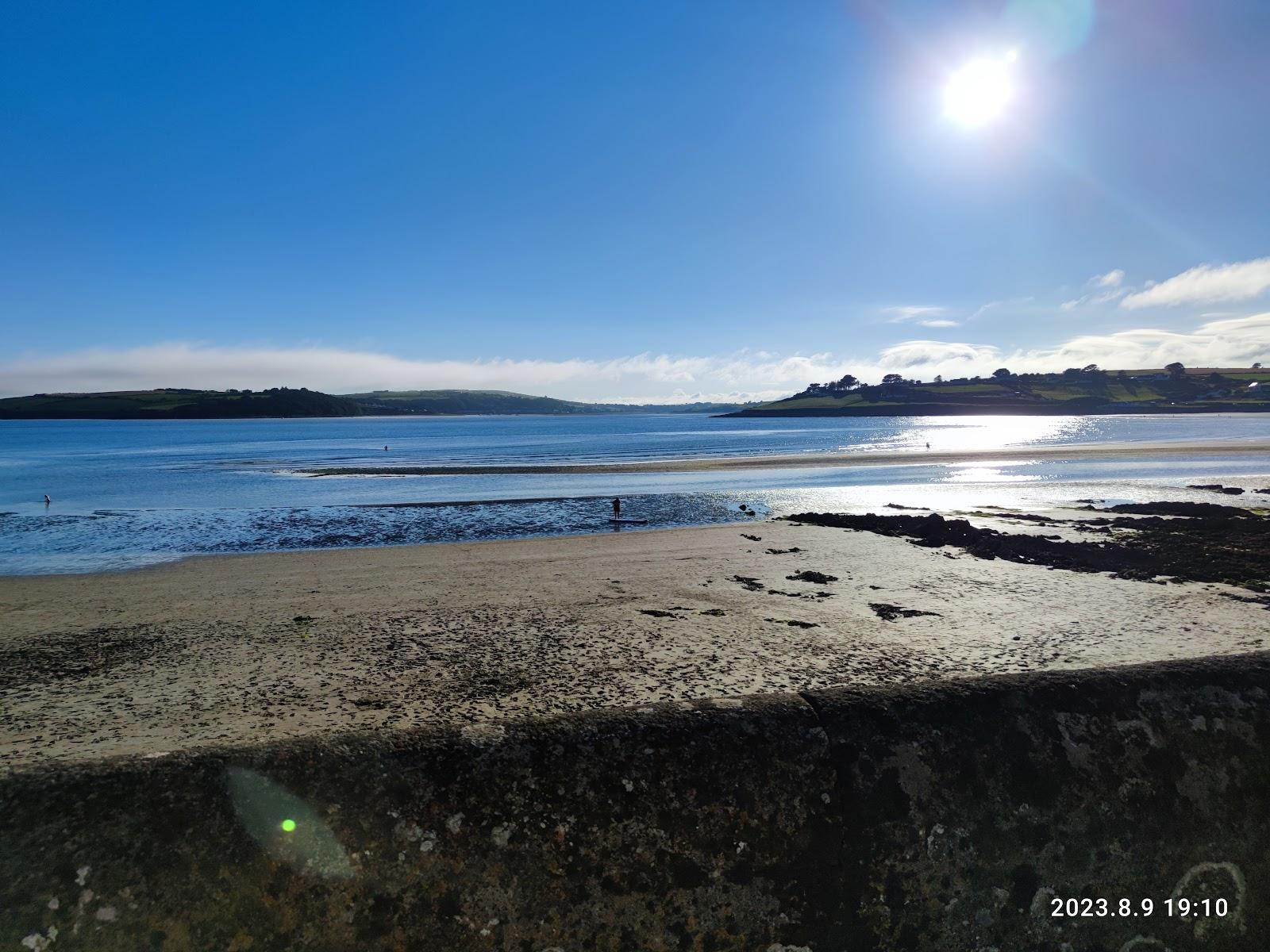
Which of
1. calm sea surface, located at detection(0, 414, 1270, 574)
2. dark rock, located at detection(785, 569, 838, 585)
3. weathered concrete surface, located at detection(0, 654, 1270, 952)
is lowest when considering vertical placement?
calm sea surface, located at detection(0, 414, 1270, 574)

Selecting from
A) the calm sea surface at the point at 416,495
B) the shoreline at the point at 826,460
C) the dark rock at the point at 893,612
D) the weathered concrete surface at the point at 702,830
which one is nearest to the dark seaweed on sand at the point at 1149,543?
the dark rock at the point at 893,612

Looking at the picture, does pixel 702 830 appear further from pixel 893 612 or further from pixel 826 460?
pixel 826 460

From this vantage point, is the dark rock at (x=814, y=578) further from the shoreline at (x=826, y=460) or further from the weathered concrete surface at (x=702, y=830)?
the shoreline at (x=826, y=460)

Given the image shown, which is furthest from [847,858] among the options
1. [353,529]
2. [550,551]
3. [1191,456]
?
[1191,456]

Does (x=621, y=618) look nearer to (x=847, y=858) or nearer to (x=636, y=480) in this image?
(x=847, y=858)

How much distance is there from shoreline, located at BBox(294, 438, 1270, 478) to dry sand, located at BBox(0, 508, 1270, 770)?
39020 millimetres

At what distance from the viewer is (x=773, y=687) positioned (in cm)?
729

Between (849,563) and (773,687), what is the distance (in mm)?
11350

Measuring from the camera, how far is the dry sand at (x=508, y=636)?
6.98 m

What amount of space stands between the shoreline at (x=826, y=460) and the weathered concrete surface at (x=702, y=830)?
53324 mm

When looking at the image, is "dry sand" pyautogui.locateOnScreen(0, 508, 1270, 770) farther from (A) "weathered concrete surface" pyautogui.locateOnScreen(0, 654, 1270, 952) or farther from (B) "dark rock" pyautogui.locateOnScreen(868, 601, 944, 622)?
(A) "weathered concrete surface" pyautogui.locateOnScreen(0, 654, 1270, 952)

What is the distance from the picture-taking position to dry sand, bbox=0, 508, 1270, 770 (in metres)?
6.98

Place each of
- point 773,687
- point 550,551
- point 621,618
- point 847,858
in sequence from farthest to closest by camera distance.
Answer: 1. point 550,551
2. point 621,618
3. point 773,687
4. point 847,858

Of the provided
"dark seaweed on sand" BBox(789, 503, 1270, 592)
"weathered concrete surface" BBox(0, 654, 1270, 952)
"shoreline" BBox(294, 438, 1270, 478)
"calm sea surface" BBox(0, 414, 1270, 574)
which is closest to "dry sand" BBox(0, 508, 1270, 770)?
"weathered concrete surface" BBox(0, 654, 1270, 952)
